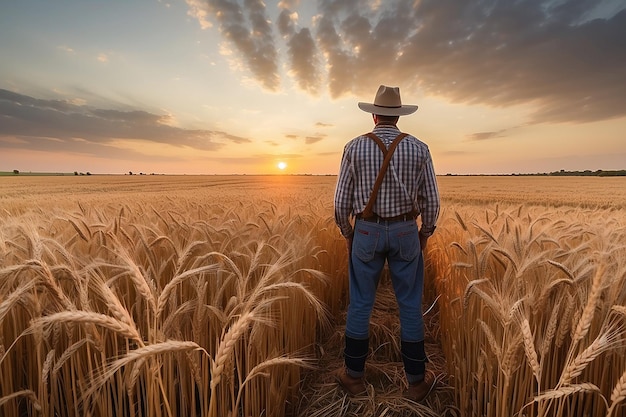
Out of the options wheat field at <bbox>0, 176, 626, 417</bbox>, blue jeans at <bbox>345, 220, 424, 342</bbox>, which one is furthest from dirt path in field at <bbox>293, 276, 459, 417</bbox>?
blue jeans at <bbox>345, 220, 424, 342</bbox>

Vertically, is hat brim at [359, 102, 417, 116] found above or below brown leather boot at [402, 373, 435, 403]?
above

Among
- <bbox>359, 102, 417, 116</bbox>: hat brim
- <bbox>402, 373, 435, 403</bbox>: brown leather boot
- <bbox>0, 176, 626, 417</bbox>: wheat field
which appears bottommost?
<bbox>402, 373, 435, 403</bbox>: brown leather boot

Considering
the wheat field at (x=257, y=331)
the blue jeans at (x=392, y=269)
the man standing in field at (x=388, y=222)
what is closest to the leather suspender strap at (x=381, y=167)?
the man standing in field at (x=388, y=222)

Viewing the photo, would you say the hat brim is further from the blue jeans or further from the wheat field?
the wheat field

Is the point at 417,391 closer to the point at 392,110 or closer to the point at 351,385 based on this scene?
the point at 351,385

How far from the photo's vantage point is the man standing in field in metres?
2.31

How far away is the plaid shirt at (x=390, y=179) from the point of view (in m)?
2.31

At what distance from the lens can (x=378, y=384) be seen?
251 cm

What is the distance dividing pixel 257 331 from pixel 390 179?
133 centimetres

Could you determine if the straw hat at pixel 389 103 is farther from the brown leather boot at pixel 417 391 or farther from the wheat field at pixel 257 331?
the brown leather boot at pixel 417 391

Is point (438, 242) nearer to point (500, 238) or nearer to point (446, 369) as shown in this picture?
point (500, 238)

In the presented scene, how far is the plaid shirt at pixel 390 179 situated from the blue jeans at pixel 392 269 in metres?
0.14

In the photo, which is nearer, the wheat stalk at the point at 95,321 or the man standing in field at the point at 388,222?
the wheat stalk at the point at 95,321

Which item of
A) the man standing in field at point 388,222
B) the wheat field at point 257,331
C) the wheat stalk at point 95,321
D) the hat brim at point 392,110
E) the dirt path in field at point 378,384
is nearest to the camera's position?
the wheat stalk at point 95,321
